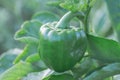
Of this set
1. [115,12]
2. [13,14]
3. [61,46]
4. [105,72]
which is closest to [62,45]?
[61,46]

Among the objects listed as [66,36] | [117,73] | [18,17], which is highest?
[18,17]

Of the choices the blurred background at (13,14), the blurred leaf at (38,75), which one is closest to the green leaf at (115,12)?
the blurred leaf at (38,75)

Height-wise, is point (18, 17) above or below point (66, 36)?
above

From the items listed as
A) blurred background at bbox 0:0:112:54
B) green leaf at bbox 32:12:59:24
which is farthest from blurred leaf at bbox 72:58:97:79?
blurred background at bbox 0:0:112:54

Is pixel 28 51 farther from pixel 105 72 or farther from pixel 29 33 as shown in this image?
pixel 105 72

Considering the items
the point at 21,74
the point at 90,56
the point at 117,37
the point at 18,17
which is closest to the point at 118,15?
the point at 117,37

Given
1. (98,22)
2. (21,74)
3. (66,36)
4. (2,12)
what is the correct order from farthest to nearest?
(2,12) < (98,22) < (21,74) < (66,36)

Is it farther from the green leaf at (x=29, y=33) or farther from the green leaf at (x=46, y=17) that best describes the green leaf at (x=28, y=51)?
the green leaf at (x=46, y=17)

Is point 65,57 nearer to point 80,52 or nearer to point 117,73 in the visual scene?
point 80,52
